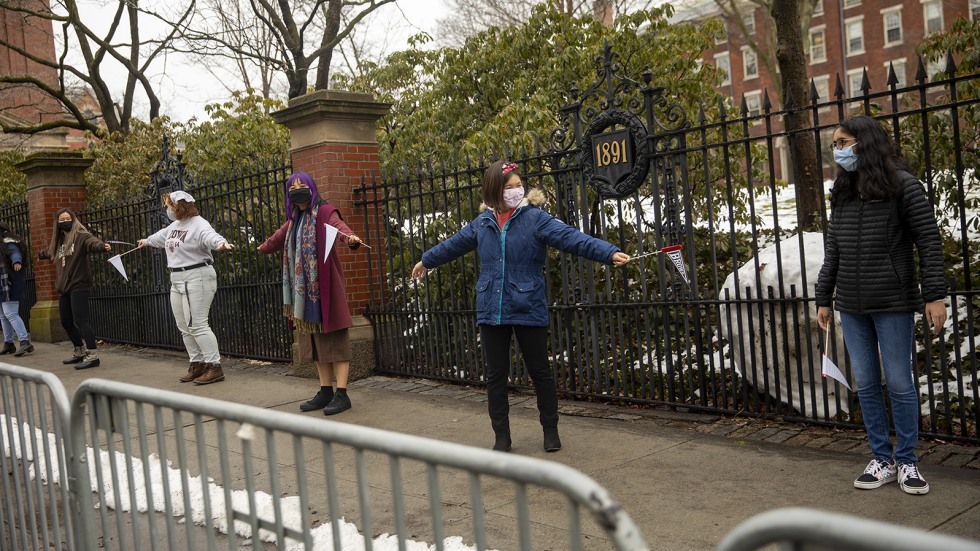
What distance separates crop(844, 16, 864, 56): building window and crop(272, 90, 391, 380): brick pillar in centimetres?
3862

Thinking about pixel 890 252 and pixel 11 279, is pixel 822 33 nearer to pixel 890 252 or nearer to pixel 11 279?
pixel 11 279

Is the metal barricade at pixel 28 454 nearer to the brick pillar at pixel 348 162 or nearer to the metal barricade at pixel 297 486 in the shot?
the metal barricade at pixel 297 486

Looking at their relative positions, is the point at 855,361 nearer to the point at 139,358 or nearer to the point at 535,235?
the point at 535,235

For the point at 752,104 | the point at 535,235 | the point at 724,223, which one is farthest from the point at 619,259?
the point at 752,104

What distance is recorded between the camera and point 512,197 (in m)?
5.34

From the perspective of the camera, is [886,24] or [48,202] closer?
[48,202]

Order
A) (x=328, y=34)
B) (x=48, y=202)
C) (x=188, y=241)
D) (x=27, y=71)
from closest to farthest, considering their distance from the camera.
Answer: (x=188, y=241)
(x=48, y=202)
(x=328, y=34)
(x=27, y=71)

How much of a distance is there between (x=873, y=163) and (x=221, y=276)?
7.89 m

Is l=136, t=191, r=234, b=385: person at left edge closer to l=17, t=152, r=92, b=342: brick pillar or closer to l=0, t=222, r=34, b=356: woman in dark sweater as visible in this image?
l=0, t=222, r=34, b=356: woman in dark sweater

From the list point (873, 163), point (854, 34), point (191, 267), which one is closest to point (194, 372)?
point (191, 267)

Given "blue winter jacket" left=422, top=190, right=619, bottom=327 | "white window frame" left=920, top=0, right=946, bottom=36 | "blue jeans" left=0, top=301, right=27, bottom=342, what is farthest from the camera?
"white window frame" left=920, top=0, right=946, bottom=36

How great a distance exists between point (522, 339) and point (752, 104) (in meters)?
41.8

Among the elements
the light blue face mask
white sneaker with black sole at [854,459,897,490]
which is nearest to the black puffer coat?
the light blue face mask

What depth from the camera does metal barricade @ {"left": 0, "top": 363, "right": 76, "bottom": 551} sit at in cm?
343
